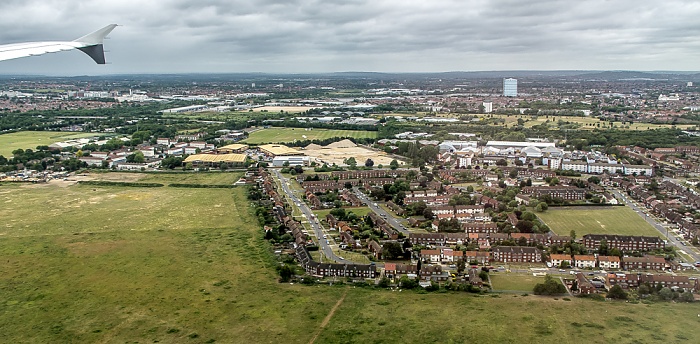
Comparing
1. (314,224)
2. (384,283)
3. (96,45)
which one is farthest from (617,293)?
(96,45)

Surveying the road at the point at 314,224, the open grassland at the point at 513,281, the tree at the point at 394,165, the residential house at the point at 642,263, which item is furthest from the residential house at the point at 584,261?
the tree at the point at 394,165

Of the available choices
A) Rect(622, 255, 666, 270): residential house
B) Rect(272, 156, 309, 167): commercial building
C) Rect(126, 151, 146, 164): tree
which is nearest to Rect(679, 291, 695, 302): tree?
Rect(622, 255, 666, 270): residential house

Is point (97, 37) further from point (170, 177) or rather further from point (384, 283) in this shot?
point (170, 177)

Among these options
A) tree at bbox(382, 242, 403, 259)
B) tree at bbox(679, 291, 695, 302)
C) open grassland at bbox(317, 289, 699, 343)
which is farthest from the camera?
tree at bbox(382, 242, 403, 259)

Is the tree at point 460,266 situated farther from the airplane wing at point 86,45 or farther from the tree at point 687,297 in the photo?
the airplane wing at point 86,45

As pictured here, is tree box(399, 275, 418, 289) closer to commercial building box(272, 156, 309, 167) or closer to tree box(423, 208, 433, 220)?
tree box(423, 208, 433, 220)
